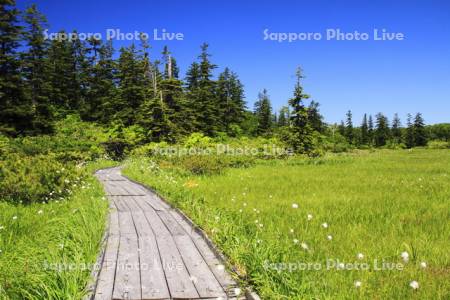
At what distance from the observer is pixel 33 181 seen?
984 centimetres

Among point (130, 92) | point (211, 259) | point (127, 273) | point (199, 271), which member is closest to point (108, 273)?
point (127, 273)

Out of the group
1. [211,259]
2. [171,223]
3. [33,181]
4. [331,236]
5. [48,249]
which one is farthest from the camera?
[33,181]

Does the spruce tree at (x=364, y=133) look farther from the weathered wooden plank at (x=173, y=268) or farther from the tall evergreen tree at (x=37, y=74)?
the weathered wooden plank at (x=173, y=268)

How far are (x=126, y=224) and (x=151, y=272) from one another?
2.91 meters

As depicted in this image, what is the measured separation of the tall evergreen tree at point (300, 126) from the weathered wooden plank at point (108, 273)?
87.0 ft

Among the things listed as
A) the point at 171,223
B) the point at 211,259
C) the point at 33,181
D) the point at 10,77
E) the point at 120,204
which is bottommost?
the point at 211,259

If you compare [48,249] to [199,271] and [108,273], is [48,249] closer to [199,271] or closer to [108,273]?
[108,273]

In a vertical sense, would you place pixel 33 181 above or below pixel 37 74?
below

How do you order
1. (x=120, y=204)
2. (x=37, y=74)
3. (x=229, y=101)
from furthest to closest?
(x=229, y=101), (x=37, y=74), (x=120, y=204)

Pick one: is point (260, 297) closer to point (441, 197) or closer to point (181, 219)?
point (181, 219)

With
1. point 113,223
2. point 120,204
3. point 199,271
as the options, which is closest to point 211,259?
point 199,271

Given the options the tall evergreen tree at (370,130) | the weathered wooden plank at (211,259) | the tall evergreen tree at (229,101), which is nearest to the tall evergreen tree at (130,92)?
the tall evergreen tree at (229,101)

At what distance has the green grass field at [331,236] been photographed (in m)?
4.21

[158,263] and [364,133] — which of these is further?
[364,133]
